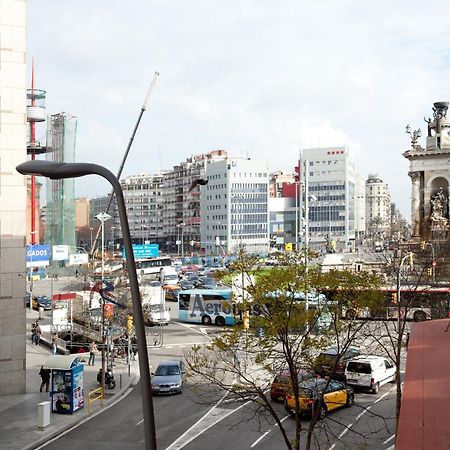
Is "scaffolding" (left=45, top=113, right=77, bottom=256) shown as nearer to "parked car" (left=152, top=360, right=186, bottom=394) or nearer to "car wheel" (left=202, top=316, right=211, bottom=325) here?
"car wheel" (left=202, top=316, right=211, bottom=325)

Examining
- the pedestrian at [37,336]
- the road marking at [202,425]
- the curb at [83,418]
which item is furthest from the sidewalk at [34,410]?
the pedestrian at [37,336]

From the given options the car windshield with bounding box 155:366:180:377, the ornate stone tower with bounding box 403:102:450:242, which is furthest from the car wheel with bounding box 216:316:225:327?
the ornate stone tower with bounding box 403:102:450:242

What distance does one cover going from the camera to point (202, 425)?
21.2 metres

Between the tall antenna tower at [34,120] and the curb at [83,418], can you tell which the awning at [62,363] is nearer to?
the curb at [83,418]

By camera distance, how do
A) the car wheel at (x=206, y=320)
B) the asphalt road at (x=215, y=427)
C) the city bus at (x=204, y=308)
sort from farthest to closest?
the car wheel at (x=206, y=320)
the city bus at (x=204, y=308)
the asphalt road at (x=215, y=427)

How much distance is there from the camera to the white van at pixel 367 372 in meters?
25.6

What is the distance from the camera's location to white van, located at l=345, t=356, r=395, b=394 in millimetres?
25594

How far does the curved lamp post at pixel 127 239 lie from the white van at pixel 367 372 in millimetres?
19761

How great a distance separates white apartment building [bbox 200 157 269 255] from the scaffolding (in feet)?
175

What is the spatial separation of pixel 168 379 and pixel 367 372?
26.9ft

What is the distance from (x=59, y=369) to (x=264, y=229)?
133 m

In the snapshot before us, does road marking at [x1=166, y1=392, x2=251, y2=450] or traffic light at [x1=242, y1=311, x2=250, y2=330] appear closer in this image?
traffic light at [x1=242, y1=311, x2=250, y2=330]

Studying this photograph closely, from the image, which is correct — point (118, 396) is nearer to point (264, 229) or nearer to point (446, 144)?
point (446, 144)

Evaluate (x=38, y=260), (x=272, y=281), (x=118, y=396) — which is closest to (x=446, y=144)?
(x=38, y=260)
